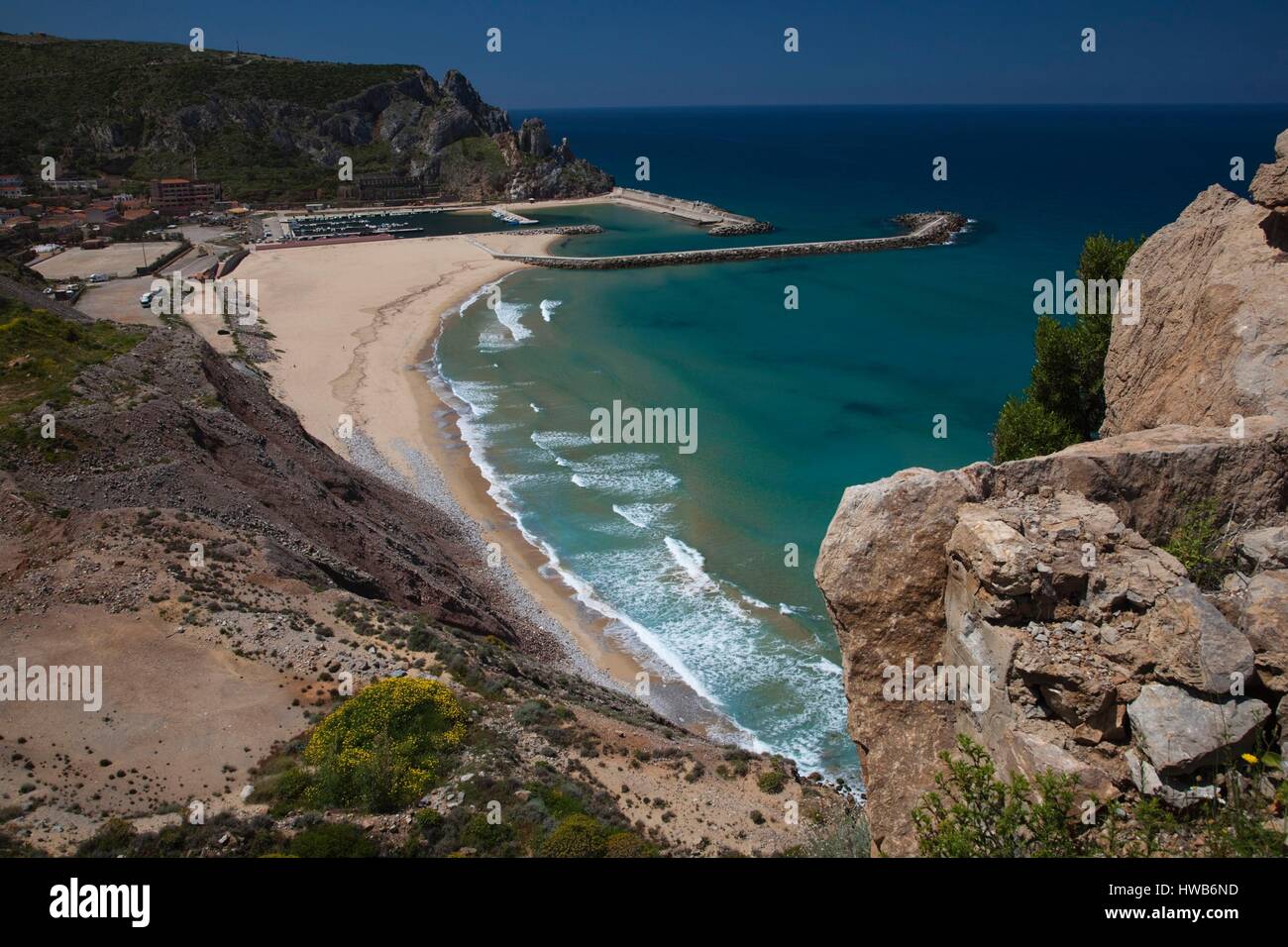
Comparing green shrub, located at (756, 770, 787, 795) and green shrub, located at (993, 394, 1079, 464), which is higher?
green shrub, located at (993, 394, 1079, 464)

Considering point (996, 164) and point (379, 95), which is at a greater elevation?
point (379, 95)

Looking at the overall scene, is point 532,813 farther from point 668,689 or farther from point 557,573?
point 557,573

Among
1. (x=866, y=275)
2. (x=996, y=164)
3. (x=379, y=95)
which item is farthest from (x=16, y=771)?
(x=996, y=164)

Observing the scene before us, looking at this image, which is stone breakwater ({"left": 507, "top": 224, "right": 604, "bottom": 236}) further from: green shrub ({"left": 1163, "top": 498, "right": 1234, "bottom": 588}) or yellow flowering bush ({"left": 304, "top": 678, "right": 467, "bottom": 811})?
green shrub ({"left": 1163, "top": 498, "right": 1234, "bottom": 588})

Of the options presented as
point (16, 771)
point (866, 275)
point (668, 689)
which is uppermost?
point (866, 275)

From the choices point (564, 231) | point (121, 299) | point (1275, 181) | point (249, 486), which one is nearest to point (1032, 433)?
point (1275, 181)

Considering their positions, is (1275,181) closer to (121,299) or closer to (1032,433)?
(1032,433)

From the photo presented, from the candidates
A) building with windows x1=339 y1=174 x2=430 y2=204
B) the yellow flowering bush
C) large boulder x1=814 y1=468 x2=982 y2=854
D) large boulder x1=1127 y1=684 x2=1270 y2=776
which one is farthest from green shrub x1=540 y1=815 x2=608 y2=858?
building with windows x1=339 y1=174 x2=430 y2=204
